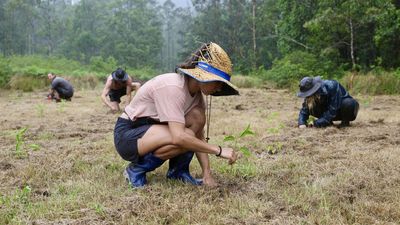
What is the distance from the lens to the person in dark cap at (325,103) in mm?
6203

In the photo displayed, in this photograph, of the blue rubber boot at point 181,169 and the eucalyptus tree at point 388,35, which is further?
the eucalyptus tree at point 388,35

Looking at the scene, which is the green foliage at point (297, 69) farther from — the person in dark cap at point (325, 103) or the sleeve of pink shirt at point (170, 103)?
the sleeve of pink shirt at point (170, 103)

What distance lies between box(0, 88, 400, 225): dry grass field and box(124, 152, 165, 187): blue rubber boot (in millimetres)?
98

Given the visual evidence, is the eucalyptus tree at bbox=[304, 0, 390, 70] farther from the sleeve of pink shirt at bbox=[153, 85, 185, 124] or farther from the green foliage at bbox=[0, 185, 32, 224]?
the green foliage at bbox=[0, 185, 32, 224]

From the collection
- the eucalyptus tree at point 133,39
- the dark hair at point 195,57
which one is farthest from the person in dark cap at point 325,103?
the eucalyptus tree at point 133,39

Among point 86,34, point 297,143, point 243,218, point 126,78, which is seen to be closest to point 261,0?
point 86,34

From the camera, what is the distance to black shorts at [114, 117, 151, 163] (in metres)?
3.40

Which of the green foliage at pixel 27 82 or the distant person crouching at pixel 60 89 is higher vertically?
the distant person crouching at pixel 60 89

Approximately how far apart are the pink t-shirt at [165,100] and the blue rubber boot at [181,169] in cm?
42

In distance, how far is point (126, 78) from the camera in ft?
30.3

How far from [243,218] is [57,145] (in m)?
3.41

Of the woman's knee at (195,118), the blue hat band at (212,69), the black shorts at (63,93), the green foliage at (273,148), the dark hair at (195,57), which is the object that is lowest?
the black shorts at (63,93)

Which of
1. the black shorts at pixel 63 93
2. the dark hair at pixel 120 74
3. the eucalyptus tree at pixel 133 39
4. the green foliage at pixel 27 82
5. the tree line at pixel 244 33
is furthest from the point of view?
the eucalyptus tree at pixel 133 39

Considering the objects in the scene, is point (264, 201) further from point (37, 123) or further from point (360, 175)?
point (37, 123)
